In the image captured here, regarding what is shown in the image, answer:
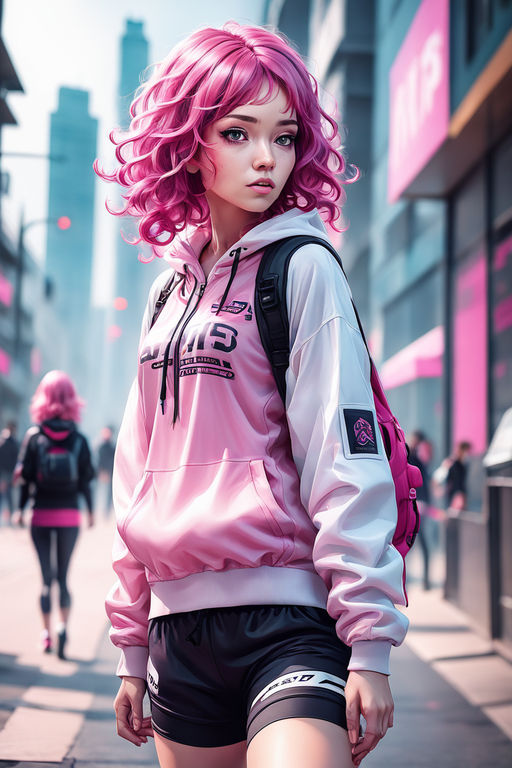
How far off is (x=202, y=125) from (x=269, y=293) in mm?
455

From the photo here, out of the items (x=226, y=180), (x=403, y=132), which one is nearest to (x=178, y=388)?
(x=226, y=180)

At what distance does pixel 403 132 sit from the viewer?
14.8 metres

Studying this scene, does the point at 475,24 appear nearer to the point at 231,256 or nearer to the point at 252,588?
the point at 231,256

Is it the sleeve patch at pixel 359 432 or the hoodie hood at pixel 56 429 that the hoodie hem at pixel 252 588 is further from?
the hoodie hood at pixel 56 429

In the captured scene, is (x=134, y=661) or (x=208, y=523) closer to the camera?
(x=208, y=523)

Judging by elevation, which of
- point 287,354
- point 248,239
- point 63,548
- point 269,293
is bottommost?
point 63,548

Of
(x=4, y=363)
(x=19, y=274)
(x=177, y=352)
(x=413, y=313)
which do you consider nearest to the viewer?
(x=177, y=352)

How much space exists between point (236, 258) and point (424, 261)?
17985 mm

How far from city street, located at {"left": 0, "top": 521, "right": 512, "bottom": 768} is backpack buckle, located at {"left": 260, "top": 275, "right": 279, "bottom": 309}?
3.05m

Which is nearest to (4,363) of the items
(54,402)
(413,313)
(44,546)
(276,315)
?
(413,313)

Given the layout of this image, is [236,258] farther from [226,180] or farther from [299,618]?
[299,618]

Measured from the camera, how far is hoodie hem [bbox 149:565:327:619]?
5.89 ft

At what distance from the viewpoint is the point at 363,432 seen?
5.83ft

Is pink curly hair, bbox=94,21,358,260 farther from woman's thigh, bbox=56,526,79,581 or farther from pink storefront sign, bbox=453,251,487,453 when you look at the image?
pink storefront sign, bbox=453,251,487,453
